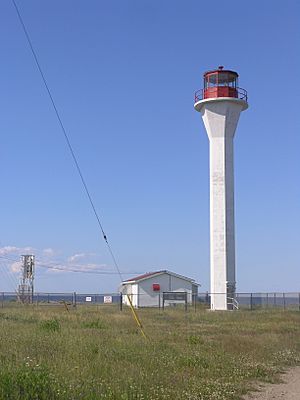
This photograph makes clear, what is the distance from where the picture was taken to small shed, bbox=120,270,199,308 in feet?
172

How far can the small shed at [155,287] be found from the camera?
5231 centimetres

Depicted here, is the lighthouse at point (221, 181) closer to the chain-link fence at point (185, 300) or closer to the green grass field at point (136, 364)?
the chain-link fence at point (185, 300)

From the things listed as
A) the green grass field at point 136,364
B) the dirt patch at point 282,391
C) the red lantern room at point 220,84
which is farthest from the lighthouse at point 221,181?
the dirt patch at point 282,391

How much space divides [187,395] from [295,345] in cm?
1097

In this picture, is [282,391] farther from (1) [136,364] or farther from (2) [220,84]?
(2) [220,84]

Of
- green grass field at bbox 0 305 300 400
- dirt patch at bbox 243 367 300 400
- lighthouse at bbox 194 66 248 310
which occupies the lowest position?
dirt patch at bbox 243 367 300 400

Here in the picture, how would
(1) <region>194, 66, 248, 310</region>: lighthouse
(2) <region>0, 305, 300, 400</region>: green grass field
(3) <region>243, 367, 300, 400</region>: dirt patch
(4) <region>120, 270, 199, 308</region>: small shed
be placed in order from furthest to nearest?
(4) <region>120, 270, 199, 308</region>: small shed < (1) <region>194, 66, 248, 310</region>: lighthouse < (3) <region>243, 367, 300, 400</region>: dirt patch < (2) <region>0, 305, 300, 400</region>: green grass field

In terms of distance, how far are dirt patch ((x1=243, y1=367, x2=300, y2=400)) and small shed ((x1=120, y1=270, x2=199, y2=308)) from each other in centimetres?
3689

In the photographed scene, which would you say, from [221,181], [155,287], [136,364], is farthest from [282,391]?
[155,287]

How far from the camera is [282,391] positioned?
41.7 ft

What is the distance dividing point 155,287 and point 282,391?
133 ft

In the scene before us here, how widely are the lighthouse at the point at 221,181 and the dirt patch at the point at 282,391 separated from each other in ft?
89.1

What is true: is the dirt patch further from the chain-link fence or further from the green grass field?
the chain-link fence

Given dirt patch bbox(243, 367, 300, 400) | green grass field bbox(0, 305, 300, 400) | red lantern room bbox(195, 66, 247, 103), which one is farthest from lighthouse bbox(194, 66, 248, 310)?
dirt patch bbox(243, 367, 300, 400)
